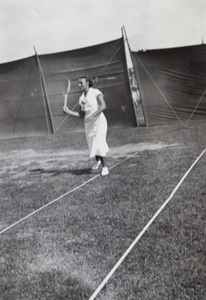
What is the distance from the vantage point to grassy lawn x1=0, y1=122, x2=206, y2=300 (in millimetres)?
2375

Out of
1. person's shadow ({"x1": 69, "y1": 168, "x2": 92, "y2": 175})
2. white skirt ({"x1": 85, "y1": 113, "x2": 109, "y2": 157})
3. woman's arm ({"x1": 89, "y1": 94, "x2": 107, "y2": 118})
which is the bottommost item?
person's shadow ({"x1": 69, "y1": 168, "x2": 92, "y2": 175})

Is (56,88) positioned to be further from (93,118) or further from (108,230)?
(108,230)

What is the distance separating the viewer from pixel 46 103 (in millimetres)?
11273

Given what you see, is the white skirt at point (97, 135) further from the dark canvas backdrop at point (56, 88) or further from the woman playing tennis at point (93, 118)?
the dark canvas backdrop at point (56, 88)

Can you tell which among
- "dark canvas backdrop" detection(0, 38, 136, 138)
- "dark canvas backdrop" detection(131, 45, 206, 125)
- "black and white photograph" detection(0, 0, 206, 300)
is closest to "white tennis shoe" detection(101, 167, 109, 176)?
"black and white photograph" detection(0, 0, 206, 300)

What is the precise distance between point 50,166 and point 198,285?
15.2ft

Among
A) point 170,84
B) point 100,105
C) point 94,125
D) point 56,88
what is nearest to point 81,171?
point 94,125

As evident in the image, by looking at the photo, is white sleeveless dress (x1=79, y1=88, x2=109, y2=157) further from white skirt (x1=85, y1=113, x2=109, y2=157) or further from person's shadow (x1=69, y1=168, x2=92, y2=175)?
person's shadow (x1=69, y1=168, x2=92, y2=175)

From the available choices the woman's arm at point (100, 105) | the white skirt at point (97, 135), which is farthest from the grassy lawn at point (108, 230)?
the woman's arm at point (100, 105)

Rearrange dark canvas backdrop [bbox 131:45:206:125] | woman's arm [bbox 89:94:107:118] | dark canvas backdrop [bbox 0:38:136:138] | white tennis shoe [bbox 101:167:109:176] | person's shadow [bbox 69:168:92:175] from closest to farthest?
white tennis shoe [bbox 101:167:109:176] < woman's arm [bbox 89:94:107:118] < person's shadow [bbox 69:168:92:175] < dark canvas backdrop [bbox 131:45:206:125] < dark canvas backdrop [bbox 0:38:136:138]

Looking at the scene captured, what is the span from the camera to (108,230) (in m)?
3.21

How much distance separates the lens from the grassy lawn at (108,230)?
238 cm

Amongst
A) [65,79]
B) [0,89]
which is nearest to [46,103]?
[65,79]

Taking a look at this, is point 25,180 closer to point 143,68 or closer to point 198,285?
point 198,285
